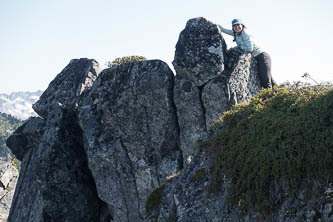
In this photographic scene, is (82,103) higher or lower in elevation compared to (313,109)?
higher

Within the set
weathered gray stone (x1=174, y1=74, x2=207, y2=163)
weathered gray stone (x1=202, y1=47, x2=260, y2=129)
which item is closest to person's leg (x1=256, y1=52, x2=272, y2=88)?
weathered gray stone (x1=202, y1=47, x2=260, y2=129)

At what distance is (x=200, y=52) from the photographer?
679 inches

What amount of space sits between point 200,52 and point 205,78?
53.0 inches

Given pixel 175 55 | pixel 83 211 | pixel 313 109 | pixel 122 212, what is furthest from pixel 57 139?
pixel 313 109

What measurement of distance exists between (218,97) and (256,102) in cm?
737

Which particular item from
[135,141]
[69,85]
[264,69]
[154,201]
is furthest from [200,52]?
[69,85]

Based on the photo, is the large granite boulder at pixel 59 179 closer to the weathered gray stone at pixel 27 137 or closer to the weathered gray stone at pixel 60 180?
the weathered gray stone at pixel 60 180

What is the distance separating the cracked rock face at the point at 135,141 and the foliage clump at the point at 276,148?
29.5 feet

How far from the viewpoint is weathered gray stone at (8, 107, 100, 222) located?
19297 millimetres

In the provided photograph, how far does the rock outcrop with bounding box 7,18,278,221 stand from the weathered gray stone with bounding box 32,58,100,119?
1.22m

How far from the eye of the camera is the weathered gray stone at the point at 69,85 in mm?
22953

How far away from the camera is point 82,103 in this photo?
2125 centimetres

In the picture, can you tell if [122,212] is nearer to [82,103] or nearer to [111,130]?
[111,130]

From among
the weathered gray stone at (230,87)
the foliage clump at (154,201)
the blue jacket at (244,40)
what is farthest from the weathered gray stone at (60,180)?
the blue jacket at (244,40)
